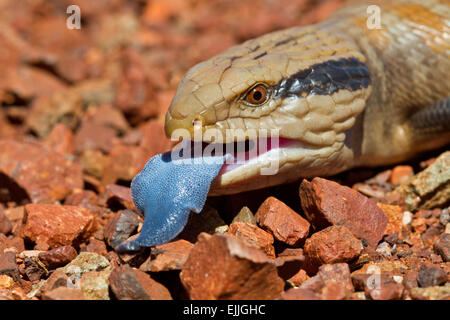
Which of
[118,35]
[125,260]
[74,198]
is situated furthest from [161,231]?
[118,35]

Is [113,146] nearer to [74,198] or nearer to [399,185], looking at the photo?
[74,198]

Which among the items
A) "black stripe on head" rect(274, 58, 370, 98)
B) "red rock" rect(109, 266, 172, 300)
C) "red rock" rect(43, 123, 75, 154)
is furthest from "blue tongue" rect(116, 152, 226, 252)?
"red rock" rect(43, 123, 75, 154)

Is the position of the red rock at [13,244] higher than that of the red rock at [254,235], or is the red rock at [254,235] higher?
the red rock at [254,235]

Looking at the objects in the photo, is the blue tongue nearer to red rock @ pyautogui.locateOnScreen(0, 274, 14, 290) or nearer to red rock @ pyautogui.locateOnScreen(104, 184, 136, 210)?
red rock @ pyautogui.locateOnScreen(104, 184, 136, 210)

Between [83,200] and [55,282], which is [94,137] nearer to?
[83,200]

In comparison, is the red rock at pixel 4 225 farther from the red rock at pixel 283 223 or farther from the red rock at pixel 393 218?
the red rock at pixel 393 218

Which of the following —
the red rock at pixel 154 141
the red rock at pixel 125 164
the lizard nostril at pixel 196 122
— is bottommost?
the red rock at pixel 125 164

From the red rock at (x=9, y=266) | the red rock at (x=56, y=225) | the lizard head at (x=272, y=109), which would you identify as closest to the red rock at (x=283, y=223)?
the lizard head at (x=272, y=109)
